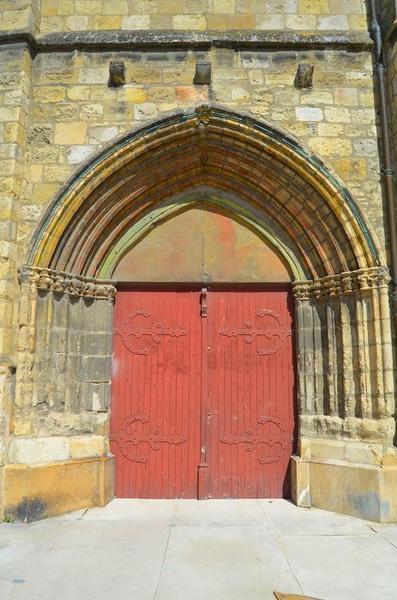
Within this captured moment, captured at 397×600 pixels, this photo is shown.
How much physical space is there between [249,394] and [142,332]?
4.41 ft

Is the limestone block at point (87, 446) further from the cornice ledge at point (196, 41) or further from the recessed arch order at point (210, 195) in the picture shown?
the cornice ledge at point (196, 41)

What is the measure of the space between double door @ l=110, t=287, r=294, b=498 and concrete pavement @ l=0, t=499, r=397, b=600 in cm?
46

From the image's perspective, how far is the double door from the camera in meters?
5.20

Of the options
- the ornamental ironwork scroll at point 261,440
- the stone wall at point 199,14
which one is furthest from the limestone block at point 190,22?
the ornamental ironwork scroll at point 261,440

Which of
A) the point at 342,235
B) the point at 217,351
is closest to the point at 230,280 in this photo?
the point at 217,351

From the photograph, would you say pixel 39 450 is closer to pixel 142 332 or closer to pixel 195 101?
pixel 142 332

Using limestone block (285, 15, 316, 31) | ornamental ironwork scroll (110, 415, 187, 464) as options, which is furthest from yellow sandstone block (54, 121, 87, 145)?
ornamental ironwork scroll (110, 415, 187, 464)

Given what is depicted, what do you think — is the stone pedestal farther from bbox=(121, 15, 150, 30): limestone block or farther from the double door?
bbox=(121, 15, 150, 30): limestone block

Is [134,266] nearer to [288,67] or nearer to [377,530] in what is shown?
[288,67]

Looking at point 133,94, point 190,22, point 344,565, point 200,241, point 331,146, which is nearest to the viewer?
point 344,565

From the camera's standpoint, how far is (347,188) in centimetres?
494

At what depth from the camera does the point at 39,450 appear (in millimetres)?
4574

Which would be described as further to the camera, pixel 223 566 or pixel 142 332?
pixel 142 332

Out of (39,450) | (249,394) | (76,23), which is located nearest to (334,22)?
(76,23)
